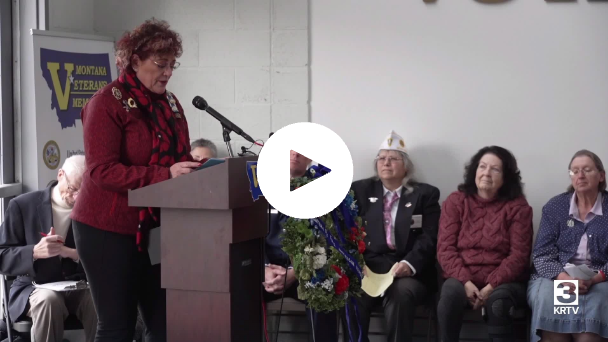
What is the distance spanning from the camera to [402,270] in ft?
13.8

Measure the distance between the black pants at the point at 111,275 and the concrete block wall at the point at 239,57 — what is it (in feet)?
8.48

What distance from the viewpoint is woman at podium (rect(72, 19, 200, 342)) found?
2330mm

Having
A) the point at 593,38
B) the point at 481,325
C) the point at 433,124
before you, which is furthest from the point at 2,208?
the point at 593,38

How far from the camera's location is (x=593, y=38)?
4535 millimetres

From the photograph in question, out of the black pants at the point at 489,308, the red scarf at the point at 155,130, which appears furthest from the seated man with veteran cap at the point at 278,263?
the red scarf at the point at 155,130

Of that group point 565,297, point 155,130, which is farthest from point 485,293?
point 155,130

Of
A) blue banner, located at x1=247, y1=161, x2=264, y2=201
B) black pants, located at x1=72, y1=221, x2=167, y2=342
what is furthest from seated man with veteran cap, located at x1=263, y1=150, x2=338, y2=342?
blue banner, located at x1=247, y1=161, x2=264, y2=201

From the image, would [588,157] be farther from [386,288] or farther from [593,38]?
[386,288]

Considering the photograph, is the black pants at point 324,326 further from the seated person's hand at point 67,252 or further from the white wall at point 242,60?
the white wall at point 242,60

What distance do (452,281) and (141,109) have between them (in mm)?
2364

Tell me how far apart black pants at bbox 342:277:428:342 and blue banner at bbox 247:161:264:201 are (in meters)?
Answer: 1.92

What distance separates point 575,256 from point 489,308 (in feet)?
2.02

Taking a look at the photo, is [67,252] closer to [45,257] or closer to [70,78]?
[45,257]

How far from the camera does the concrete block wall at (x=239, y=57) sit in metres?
4.88
